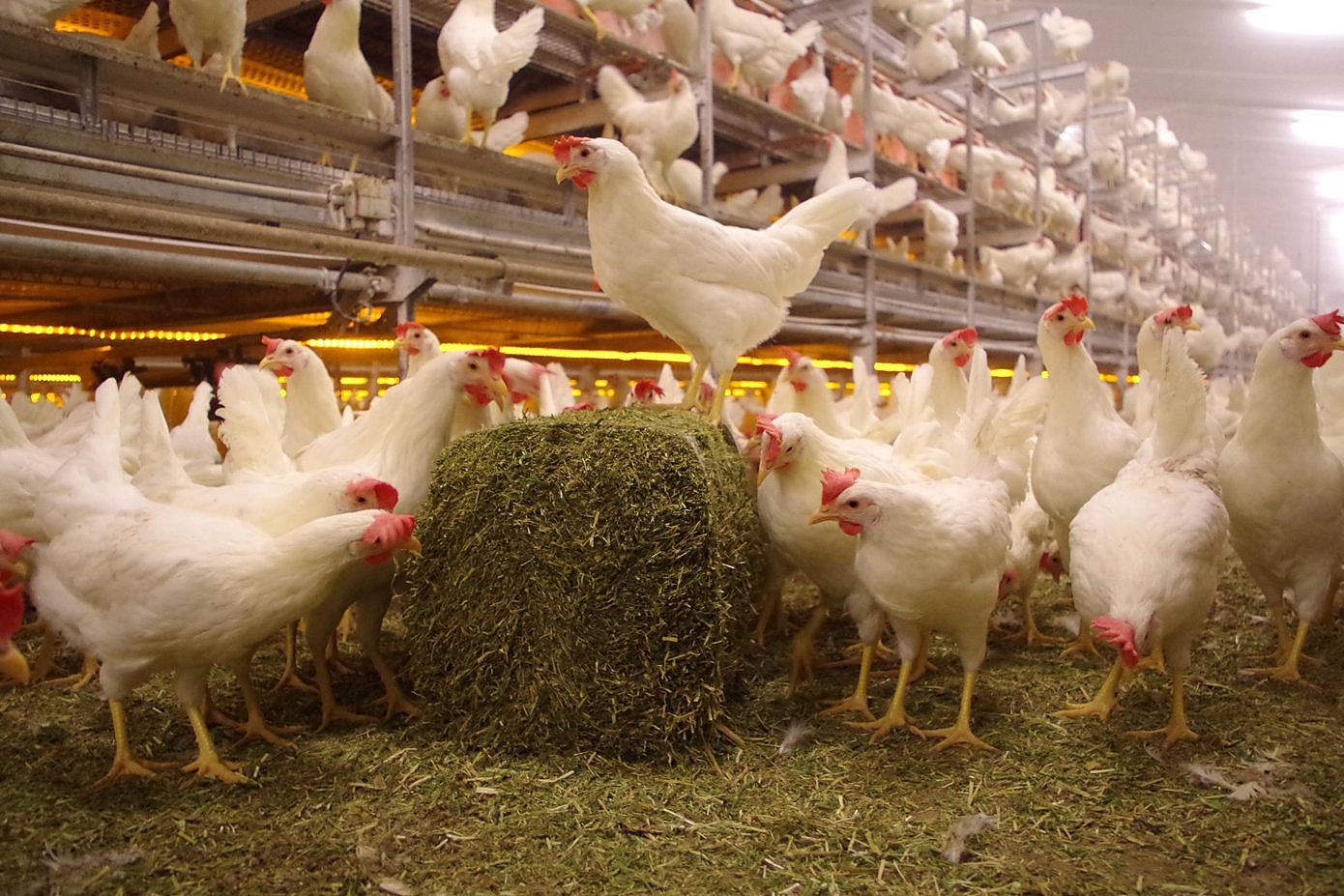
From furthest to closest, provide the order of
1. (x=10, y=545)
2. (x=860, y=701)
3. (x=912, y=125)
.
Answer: (x=912, y=125) < (x=860, y=701) < (x=10, y=545)

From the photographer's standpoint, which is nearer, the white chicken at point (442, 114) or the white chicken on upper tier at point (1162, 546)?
the white chicken on upper tier at point (1162, 546)

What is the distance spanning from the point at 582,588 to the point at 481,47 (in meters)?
3.23

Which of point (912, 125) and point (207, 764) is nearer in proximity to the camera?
point (207, 764)

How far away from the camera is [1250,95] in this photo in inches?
92.5

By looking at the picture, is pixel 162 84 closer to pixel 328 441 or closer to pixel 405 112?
pixel 405 112

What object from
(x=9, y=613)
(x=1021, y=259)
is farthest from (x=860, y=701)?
(x=1021, y=259)

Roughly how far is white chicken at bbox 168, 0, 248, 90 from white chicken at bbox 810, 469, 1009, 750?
3.06 m

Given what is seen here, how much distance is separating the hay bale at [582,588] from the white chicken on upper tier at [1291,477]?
1941mm

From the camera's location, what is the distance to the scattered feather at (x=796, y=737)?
8.10 feet

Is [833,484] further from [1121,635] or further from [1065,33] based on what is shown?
[1065,33]

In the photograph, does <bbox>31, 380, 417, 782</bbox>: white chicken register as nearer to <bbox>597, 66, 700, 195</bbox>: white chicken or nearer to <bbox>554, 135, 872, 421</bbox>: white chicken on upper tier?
<bbox>554, 135, 872, 421</bbox>: white chicken on upper tier

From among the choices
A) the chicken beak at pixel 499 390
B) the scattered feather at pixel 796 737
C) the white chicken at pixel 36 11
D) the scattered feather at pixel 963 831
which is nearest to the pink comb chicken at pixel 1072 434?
the scattered feather at pixel 796 737

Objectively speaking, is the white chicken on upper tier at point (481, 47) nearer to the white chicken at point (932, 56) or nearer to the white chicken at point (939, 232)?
the white chicken at point (939, 232)

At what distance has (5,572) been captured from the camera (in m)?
1.92
